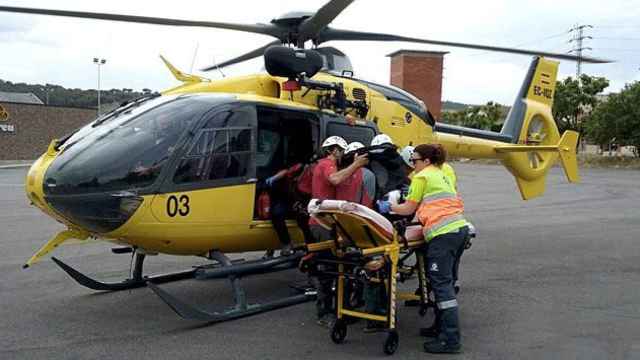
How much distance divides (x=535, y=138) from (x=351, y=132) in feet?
17.5

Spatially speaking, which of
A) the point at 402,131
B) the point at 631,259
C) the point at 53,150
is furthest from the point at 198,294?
the point at 631,259

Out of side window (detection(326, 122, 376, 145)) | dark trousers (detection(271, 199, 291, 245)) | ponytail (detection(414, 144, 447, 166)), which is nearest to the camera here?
ponytail (detection(414, 144, 447, 166))

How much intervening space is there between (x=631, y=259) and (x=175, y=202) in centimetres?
726

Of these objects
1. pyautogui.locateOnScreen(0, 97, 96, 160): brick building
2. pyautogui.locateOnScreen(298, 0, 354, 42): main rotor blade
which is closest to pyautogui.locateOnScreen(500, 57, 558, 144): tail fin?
pyautogui.locateOnScreen(298, 0, 354, 42): main rotor blade

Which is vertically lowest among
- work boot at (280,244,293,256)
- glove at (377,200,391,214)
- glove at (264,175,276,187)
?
work boot at (280,244,293,256)

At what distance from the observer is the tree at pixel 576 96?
47.7 m

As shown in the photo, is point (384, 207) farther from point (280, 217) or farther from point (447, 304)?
point (280, 217)

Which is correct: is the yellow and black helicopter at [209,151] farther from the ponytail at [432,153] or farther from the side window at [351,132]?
the ponytail at [432,153]

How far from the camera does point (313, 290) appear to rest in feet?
23.1

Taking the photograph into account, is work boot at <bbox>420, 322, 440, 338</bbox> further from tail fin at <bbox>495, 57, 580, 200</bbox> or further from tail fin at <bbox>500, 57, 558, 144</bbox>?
tail fin at <bbox>500, 57, 558, 144</bbox>

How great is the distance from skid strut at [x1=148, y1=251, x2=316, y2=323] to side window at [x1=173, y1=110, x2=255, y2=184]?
904mm

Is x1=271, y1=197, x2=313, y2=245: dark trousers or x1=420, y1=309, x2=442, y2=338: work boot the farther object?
x1=271, y1=197, x2=313, y2=245: dark trousers

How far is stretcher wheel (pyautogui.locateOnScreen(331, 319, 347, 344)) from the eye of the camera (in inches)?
221

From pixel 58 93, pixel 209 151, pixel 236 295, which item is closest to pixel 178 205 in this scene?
pixel 209 151
